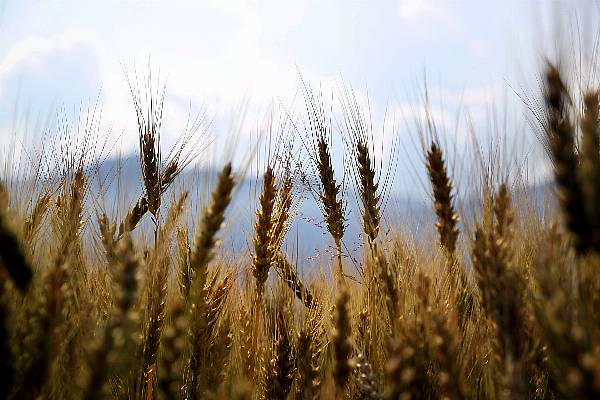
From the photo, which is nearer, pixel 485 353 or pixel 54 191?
pixel 485 353

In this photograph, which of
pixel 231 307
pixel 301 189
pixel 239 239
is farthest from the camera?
pixel 301 189

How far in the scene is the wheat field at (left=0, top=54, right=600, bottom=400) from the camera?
43.8 inches

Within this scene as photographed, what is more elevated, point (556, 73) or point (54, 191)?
point (556, 73)

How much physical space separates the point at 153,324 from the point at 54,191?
130 cm

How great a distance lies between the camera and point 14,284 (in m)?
1.36

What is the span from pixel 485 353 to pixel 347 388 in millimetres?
579

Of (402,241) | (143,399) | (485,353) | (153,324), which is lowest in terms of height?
(143,399)

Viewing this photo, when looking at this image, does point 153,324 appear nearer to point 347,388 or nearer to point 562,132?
point 347,388

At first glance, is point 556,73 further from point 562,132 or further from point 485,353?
point 485,353

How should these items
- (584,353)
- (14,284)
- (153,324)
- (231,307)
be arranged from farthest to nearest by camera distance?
(231,307), (153,324), (14,284), (584,353)

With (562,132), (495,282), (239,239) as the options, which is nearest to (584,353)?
(495,282)

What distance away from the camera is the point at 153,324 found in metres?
2.15

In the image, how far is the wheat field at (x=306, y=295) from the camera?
111 centimetres

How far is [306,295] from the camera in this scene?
10.6 ft
